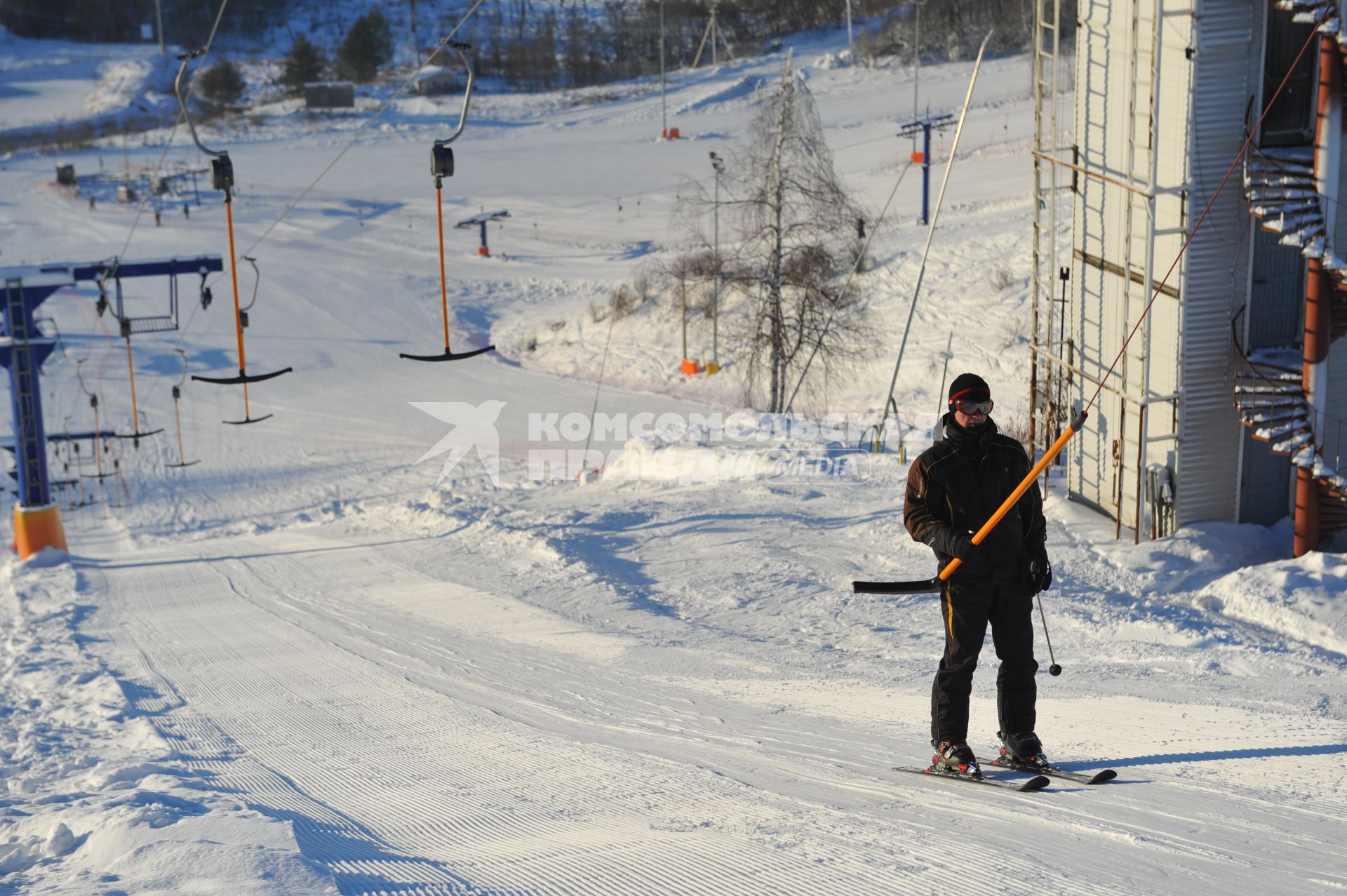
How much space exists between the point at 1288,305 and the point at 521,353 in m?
22.5

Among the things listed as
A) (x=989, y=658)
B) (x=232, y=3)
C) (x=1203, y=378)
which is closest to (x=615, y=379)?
(x=1203, y=378)

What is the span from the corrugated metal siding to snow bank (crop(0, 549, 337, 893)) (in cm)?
989

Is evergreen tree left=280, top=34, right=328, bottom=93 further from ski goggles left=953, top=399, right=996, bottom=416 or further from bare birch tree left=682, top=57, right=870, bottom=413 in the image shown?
ski goggles left=953, top=399, right=996, bottom=416

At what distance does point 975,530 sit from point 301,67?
6968 cm

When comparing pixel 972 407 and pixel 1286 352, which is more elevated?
pixel 972 407

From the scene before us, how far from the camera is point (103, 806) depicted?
269 inches

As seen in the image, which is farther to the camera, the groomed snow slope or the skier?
the skier

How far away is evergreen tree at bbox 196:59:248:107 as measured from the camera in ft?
229

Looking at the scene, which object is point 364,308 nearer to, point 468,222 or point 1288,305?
point 468,222

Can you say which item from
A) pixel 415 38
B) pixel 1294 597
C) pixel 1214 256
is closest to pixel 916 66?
pixel 1214 256

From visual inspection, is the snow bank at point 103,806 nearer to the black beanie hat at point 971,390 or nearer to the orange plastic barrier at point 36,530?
the black beanie hat at point 971,390

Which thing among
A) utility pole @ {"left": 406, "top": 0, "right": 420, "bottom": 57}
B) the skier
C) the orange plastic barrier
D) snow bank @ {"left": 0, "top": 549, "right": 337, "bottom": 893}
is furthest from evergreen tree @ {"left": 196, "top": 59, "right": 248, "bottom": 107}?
the skier

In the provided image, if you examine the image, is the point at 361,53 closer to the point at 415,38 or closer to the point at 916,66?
the point at 415,38

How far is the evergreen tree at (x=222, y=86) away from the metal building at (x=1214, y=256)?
63.2 m
